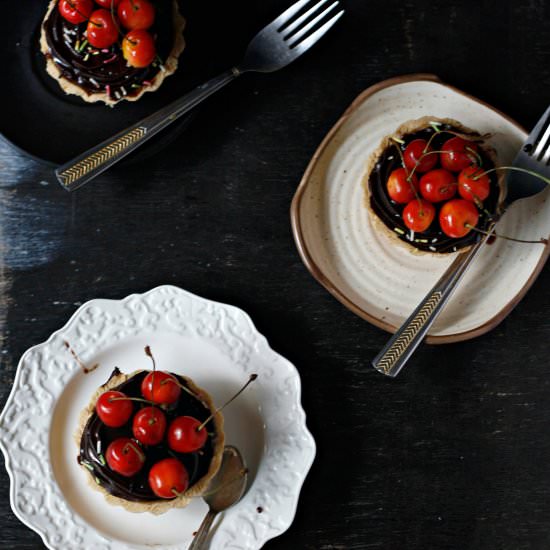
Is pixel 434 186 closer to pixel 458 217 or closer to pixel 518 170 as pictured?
pixel 458 217

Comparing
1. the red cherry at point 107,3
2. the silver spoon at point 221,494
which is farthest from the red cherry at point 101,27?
the silver spoon at point 221,494

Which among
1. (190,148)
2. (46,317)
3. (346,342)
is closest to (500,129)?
(346,342)

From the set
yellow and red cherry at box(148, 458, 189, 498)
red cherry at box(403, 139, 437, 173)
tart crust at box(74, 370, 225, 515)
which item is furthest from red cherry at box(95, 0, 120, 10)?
yellow and red cherry at box(148, 458, 189, 498)

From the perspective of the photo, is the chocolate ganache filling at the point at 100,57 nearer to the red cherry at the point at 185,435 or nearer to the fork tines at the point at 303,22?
the fork tines at the point at 303,22

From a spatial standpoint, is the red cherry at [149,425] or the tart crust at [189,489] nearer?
the red cherry at [149,425]

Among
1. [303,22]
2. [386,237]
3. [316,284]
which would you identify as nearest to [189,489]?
[316,284]
